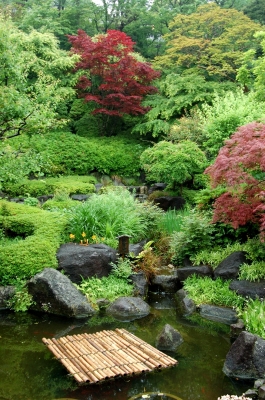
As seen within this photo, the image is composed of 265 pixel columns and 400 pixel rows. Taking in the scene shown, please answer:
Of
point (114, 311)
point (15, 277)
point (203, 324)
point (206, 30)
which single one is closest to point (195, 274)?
point (203, 324)

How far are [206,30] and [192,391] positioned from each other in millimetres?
15721

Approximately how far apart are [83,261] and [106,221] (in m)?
1.54

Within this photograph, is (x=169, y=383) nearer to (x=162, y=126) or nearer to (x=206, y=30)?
(x=162, y=126)

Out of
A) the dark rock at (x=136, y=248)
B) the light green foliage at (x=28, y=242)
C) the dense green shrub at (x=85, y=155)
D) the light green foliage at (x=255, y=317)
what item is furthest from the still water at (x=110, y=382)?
the dense green shrub at (x=85, y=155)

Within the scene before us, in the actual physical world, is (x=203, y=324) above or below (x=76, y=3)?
below

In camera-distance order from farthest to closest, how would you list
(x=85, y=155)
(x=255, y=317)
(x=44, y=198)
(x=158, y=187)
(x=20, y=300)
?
(x=85, y=155)
(x=158, y=187)
(x=44, y=198)
(x=20, y=300)
(x=255, y=317)

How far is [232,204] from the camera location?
719 centimetres

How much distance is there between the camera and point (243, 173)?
6.67m

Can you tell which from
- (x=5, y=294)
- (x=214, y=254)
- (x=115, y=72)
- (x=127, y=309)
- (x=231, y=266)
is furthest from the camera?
(x=115, y=72)

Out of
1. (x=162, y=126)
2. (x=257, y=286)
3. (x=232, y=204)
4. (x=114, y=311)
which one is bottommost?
(x=114, y=311)

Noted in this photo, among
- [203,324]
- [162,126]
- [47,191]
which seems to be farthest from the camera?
[162,126]

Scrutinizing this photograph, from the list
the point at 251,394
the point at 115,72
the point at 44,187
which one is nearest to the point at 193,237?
the point at 251,394

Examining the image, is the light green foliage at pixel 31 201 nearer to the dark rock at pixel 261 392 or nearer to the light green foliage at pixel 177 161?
the light green foliage at pixel 177 161

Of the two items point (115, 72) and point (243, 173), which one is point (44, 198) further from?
point (243, 173)
